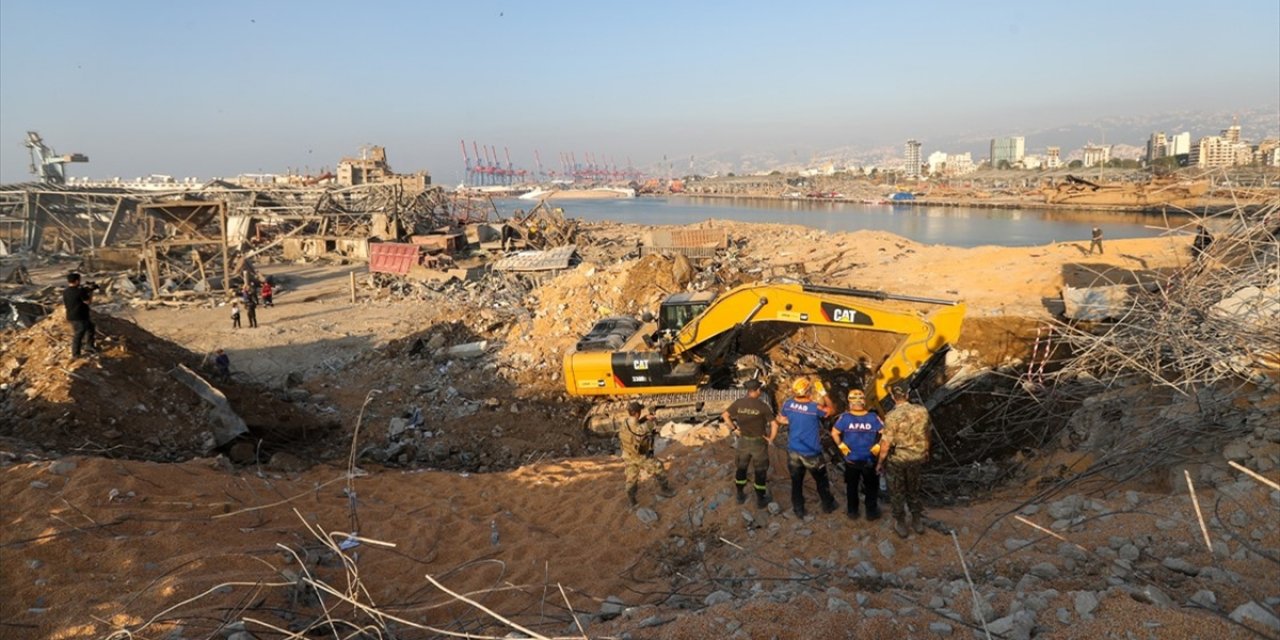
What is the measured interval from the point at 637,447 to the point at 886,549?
8.38ft

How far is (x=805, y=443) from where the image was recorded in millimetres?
6234

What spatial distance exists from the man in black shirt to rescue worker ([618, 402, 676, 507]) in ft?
26.9

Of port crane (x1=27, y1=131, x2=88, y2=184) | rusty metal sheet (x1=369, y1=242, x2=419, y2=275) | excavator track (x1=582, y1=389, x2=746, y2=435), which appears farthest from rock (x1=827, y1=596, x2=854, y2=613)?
port crane (x1=27, y1=131, x2=88, y2=184)

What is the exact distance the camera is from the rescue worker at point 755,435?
21.1ft

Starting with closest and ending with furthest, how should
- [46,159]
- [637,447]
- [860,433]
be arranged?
[860,433] → [637,447] → [46,159]

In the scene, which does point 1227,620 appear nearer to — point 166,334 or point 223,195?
point 166,334

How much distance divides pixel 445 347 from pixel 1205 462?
12870mm

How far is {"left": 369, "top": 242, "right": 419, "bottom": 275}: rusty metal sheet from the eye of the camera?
26078 millimetres

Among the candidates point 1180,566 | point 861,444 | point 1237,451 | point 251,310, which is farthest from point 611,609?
point 251,310

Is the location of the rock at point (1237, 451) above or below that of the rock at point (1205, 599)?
above

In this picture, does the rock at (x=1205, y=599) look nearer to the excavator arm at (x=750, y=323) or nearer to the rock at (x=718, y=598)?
the rock at (x=718, y=598)

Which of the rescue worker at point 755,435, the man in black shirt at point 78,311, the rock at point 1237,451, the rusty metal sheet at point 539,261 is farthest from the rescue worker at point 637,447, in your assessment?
the rusty metal sheet at point 539,261

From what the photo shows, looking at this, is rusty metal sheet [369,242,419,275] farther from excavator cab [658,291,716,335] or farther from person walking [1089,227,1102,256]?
person walking [1089,227,1102,256]

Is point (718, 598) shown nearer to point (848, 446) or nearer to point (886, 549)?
point (886, 549)
